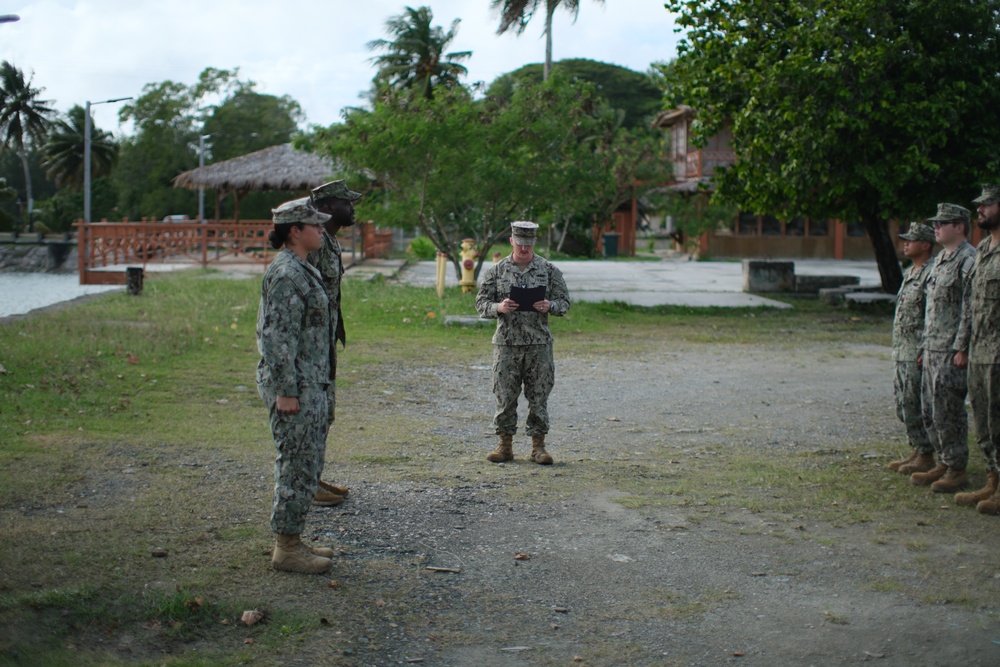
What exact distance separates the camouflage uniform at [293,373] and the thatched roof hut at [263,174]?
104ft

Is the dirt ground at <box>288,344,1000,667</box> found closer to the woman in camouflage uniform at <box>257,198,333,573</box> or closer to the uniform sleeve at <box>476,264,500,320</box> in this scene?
the woman in camouflage uniform at <box>257,198,333,573</box>

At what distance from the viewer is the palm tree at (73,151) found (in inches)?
2613

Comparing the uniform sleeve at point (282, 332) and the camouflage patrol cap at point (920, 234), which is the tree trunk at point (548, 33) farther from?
the uniform sleeve at point (282, 332)

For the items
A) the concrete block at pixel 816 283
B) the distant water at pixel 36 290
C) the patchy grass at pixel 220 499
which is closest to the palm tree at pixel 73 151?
the distant water at pixel 36 290

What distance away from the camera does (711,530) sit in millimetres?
6090

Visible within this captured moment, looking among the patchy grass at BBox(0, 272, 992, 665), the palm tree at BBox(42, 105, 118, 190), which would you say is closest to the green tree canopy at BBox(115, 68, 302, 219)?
the palm tree at BBox(42, 105, 118, 190)

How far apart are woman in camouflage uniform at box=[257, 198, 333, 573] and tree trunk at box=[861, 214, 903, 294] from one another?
16.6 m

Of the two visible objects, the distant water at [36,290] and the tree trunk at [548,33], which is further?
the tree trunk at [548,33]

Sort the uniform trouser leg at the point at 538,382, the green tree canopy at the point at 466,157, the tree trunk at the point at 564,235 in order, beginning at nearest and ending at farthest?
the uniform trouser leg at the point at 538,382, the green tree canopy at the point at 466,157, the tree trunk at the point at 564,235

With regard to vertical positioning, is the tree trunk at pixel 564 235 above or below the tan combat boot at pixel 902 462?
above

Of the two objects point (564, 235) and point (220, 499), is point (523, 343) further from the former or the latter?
point (564, 235)

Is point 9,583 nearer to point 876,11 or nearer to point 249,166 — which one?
point 876,11

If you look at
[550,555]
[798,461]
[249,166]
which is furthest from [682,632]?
[249,166]

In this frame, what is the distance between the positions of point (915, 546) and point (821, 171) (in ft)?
38.3
